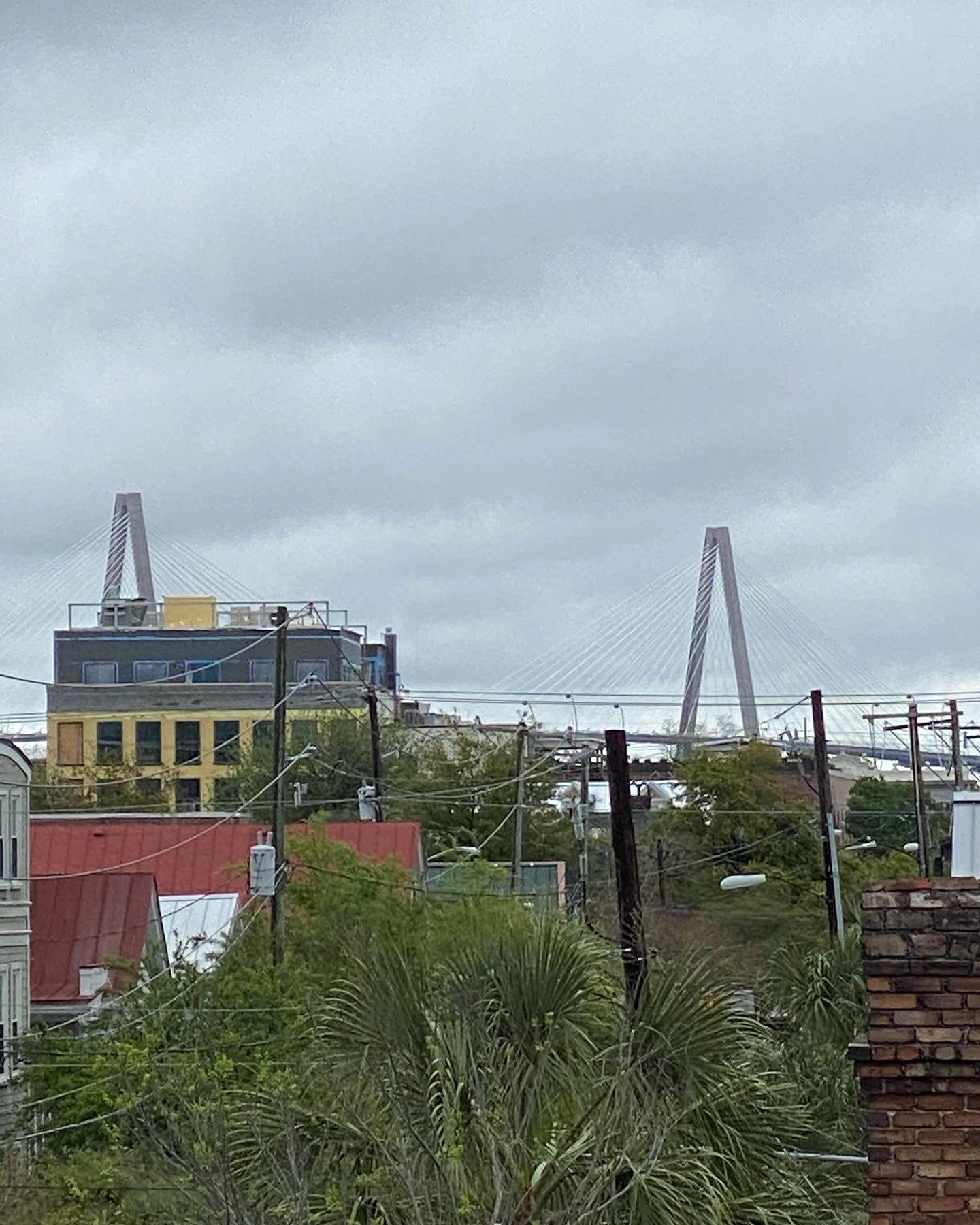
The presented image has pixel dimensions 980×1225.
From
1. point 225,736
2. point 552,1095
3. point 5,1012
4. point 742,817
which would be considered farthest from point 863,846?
point 225,736

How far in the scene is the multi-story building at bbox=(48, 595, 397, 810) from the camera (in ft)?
419

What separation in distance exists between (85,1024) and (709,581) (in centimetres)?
8557

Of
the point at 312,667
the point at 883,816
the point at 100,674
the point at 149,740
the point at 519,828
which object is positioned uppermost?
the point at 100,674

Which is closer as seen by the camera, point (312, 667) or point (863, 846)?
point (863, 846)

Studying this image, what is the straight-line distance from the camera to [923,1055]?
10109mm

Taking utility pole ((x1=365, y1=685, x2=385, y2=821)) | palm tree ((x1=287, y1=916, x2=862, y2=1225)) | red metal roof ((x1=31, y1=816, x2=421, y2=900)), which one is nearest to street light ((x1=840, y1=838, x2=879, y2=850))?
red metal roof ((x1=31, y1=816, x2=421, y2=900))

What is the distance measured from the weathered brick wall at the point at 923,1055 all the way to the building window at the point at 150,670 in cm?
12962

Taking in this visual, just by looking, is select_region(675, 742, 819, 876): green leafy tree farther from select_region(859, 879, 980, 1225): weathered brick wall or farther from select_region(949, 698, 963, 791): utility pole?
select_region(859, 879, 980, 1225): weathered brick wall

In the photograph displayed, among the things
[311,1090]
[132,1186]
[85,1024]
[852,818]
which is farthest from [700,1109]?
[852,818]

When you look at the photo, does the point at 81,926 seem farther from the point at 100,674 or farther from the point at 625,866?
the point at 100,674

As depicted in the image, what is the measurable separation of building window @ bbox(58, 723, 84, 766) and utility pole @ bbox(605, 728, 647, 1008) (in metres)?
108

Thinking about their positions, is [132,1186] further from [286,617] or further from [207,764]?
[207,764]

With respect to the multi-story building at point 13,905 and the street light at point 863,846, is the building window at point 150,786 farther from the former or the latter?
the multi-story building at point 13,905

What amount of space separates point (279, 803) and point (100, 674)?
341 feet
